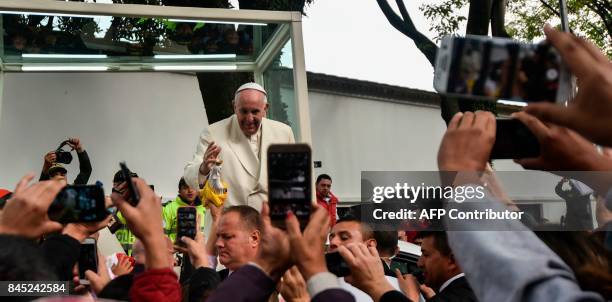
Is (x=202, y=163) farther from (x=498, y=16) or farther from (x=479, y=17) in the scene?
(x=498, y=16)

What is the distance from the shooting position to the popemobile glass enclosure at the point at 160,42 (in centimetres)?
648

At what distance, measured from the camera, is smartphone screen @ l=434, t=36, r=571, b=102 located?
5.79ft

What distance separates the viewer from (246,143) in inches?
243

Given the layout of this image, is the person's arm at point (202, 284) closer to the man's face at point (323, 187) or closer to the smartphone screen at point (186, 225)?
the smartphone screen at point (186, 225)

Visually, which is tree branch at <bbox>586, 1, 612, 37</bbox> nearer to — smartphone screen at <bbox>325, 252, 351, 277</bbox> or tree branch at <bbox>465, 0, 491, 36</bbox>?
tree branch at <bbox>465, 0, 491, 36</bbox>

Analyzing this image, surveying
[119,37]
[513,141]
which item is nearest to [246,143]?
[119,37]

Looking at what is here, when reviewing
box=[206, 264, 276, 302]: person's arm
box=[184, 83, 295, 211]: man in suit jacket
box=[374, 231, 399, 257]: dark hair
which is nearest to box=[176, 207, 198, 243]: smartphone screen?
box=[206, 264, 276, 302]: person's arm

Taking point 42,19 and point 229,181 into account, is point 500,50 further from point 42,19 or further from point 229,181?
point 42,19

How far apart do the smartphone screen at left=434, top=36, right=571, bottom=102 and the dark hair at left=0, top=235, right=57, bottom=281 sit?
106 cm

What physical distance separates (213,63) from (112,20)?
41.6 inches

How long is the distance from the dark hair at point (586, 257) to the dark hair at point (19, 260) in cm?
121

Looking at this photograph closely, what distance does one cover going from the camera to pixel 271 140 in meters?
6.21

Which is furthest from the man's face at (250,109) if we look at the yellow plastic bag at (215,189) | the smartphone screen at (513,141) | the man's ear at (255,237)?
the smartphone screen at (513,141)

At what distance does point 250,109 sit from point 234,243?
2.10 meters
